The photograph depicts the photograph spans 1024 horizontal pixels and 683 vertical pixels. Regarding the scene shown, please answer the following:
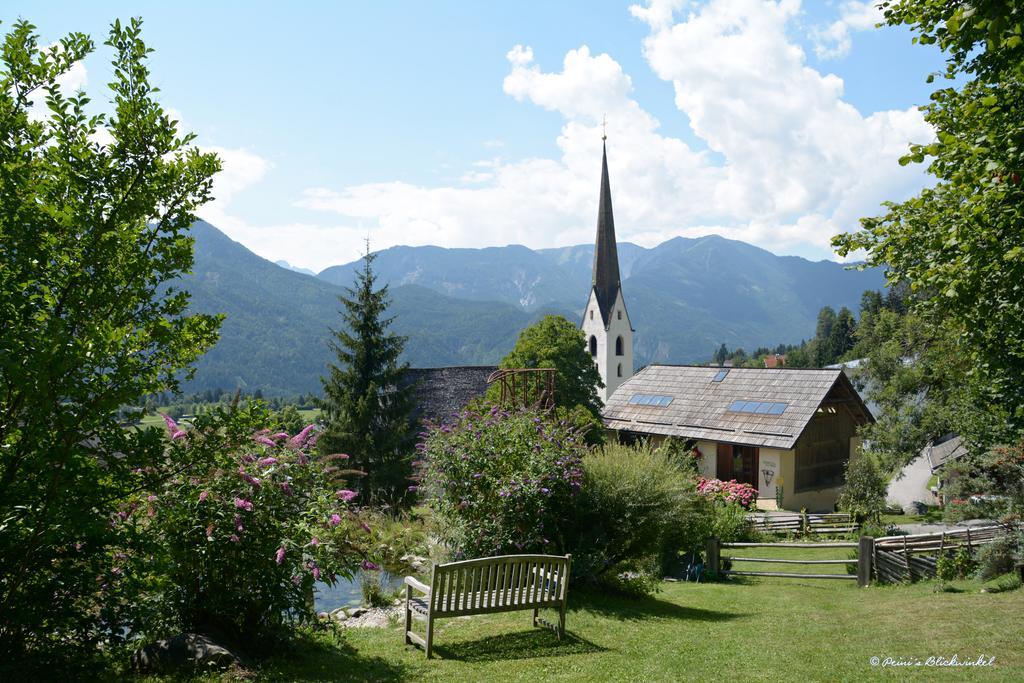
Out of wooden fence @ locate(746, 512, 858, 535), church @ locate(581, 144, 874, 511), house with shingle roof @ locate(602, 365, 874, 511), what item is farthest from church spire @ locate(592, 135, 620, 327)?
wooden fence @ locate(746, 512, 858, 535)

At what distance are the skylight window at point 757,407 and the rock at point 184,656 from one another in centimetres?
2549

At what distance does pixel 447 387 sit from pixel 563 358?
24.5 ft

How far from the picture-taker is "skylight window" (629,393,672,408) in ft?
105

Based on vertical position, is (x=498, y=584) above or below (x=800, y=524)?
above

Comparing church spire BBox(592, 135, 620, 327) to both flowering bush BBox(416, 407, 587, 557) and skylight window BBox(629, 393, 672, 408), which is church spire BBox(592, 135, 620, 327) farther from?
flowering bush BBox(416, 407, 587, 557)

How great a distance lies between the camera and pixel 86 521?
4051mm

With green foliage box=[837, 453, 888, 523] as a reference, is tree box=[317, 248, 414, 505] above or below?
above

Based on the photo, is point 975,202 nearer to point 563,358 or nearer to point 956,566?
point 956,566

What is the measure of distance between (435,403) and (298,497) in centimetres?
2891

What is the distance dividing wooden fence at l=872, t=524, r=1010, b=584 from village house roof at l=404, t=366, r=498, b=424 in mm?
22056

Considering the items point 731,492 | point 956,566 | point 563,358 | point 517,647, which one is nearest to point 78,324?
point 517,647

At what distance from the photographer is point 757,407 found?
1120 inches

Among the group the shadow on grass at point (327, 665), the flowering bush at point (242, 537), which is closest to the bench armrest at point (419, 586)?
the shadow on grass at point (327, 665)

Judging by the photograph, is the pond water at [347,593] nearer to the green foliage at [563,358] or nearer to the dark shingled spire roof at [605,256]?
the green foliage at [563,358]
